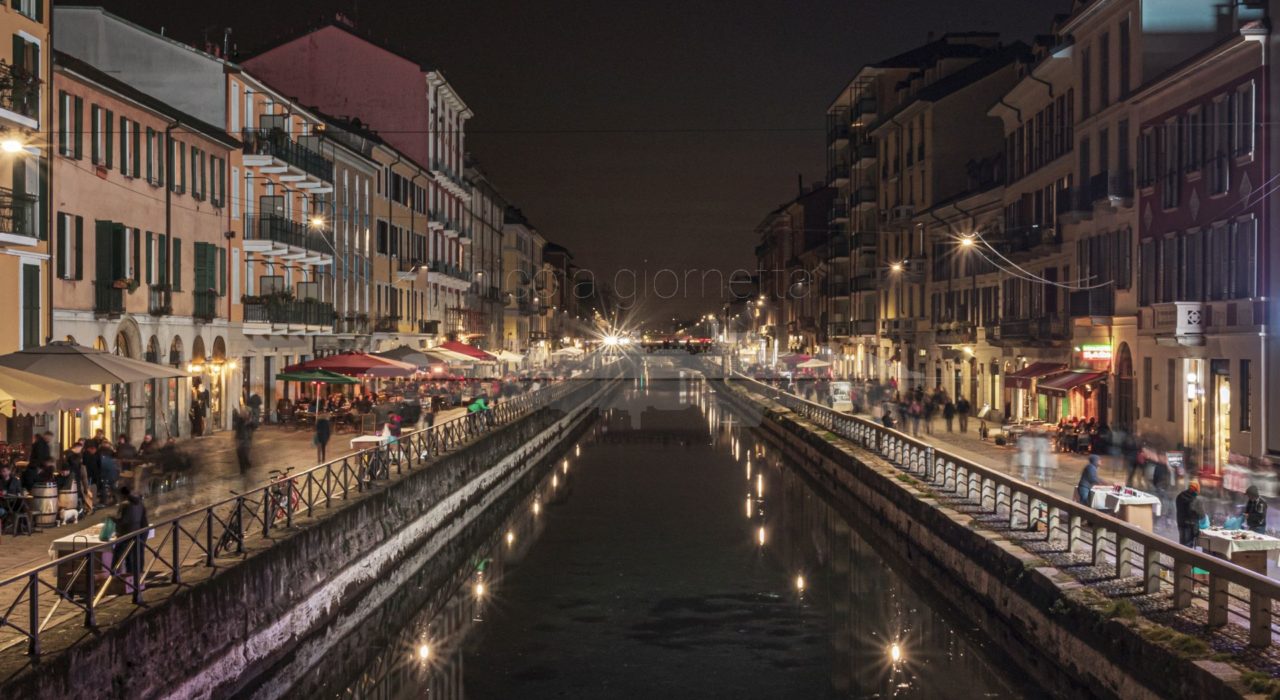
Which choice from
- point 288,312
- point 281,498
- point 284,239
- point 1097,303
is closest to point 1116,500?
point 281,498

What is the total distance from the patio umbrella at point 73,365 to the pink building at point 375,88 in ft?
143

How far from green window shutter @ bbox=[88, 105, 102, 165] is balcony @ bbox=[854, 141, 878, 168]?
5600cm

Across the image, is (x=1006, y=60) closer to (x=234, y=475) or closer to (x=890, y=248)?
(x=890, y=248)

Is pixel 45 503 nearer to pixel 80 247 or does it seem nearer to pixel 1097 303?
pixel 80 247

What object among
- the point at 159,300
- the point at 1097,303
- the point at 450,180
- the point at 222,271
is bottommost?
the point at 159,300

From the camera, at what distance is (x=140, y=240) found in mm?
32188

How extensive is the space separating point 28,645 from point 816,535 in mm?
22062

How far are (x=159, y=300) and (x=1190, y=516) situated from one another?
25.8 m

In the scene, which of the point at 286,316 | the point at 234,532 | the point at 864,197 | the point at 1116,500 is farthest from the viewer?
the point at 864,197

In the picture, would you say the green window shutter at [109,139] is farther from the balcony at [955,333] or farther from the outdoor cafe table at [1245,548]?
the balcony at [955,333]

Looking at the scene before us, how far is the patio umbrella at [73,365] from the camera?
20484 mm

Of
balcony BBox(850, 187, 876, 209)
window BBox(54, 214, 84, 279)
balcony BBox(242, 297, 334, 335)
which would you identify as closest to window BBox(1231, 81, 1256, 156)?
window BBox(54, 214, 84, 279)

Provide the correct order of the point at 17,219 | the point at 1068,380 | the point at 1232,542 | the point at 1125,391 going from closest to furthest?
the point at 1232,542
the point at 17,219
the point at 1125,391
the point at 1068,380

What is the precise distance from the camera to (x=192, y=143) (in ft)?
118
